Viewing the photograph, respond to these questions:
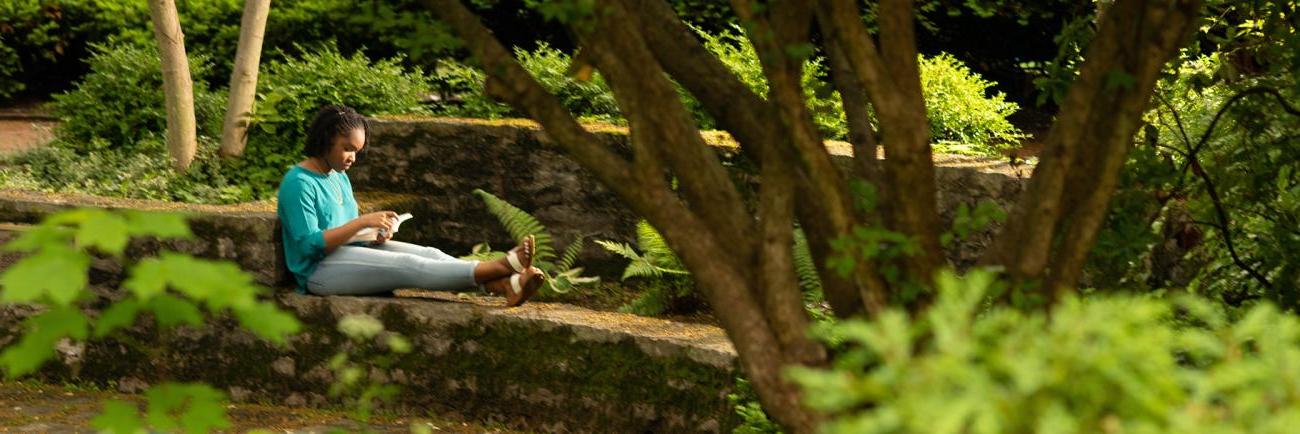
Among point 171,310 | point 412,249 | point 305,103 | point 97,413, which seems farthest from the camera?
point 305,103

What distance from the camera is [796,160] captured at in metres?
3.71

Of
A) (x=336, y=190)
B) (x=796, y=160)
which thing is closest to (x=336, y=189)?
(x=336, y=190)

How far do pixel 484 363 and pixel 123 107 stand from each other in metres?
6.27

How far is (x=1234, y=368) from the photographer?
2.18 m

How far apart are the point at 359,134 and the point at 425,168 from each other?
4.18 ft

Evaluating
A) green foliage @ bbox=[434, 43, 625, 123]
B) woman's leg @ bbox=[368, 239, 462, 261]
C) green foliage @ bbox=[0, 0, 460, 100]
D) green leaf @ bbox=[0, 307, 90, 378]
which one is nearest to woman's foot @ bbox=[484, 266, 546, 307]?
woman's leg @ bbox=[368, 239, 462, 261]

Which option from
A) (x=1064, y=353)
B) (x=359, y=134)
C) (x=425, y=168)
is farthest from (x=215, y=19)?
(x=1064, y=353)

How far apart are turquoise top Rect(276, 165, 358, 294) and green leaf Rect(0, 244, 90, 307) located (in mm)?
4492

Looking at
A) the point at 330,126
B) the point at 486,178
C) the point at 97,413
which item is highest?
the point at 330,126

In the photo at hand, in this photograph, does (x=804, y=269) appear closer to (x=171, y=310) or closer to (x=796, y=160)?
(x=796, y=160)

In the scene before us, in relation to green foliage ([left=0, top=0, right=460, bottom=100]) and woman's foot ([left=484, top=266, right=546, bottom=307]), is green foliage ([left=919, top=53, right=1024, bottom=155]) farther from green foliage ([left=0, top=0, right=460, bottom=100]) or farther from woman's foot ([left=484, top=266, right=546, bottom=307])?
green foliage ([left=0, top=0, right=460, bottom=100])

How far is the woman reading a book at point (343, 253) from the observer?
7.39 m

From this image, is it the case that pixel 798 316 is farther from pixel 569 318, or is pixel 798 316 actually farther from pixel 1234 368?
pixel 569 318

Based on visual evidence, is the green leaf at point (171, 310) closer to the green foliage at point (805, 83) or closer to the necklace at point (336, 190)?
the necklace at point (336, 190)
